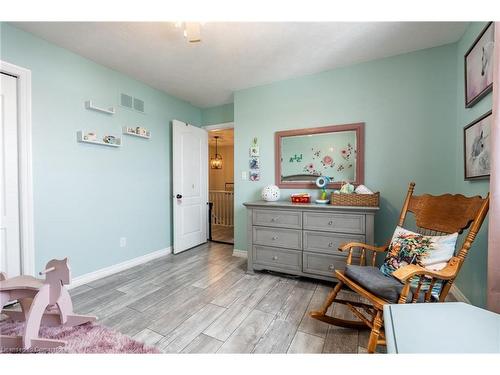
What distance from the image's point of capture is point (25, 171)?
1.88 metres

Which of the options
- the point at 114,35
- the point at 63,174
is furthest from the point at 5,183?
the point at 114,35

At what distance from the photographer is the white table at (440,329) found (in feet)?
2.02

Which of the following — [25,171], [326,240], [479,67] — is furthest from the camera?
[326,240]

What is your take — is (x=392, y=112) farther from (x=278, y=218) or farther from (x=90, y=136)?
(x=90, y=136)

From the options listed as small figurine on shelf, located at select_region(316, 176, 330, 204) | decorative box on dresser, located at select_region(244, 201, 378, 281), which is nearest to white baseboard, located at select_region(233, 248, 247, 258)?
decorative box on dresser, located at select_region(244, 201, 378, 281)

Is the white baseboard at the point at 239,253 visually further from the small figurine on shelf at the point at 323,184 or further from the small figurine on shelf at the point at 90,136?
the small figurine on shelf at the point at 90,136

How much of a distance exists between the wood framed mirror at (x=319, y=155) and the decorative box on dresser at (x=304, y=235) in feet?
1.74

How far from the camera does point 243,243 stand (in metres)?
3.19

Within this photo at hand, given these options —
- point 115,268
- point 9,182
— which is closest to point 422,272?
point 115,268

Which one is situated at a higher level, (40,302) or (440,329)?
(440,329)

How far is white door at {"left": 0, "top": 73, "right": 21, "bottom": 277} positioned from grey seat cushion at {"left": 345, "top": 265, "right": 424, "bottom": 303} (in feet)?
9.09

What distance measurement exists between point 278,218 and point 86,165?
2.17 metres

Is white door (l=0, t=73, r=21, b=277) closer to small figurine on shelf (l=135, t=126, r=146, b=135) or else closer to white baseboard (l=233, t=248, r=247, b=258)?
small figurine on shelf (l=135, t=126, r=146, b=135)

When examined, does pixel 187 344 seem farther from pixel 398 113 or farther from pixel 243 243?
pixel 398 113
